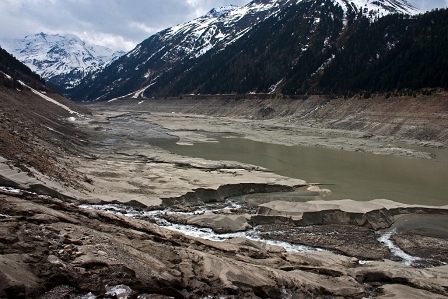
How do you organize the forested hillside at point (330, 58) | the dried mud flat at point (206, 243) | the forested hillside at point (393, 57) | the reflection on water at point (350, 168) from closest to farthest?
the dried mud flat at point (206, 243) → the reflection on water at point (350, 168) → the forested hillside at point (393, 57) → the forested hillside at point (330, 58)

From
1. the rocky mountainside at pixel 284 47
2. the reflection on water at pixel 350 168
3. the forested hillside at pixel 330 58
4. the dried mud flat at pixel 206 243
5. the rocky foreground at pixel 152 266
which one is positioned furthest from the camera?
the rocky mountainside at pixel 284 47

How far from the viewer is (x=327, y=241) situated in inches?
467

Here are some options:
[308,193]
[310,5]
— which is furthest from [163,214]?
[310,5]

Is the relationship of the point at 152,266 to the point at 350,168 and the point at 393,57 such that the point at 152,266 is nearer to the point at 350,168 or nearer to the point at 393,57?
A: the point at 350,168

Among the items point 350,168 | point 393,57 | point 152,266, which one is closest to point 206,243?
point 152,266

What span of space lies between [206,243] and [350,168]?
19.6 metres

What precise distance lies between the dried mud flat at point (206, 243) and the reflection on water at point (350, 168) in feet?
9.88

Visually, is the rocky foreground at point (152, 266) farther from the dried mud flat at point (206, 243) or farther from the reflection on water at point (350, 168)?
the reflection on water at point (350, 168)

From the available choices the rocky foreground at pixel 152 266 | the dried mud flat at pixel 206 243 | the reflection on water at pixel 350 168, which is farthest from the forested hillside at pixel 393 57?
the rocky foreground at pixel 152 266

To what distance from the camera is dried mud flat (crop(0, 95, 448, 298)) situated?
248 inches

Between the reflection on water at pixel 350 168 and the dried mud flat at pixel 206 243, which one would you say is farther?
the reflection on water at pixel 350 168

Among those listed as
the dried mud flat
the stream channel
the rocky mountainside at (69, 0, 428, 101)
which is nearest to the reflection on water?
the stream channel

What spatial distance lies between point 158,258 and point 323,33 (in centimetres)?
11659

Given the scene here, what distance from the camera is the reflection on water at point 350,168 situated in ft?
63.2
